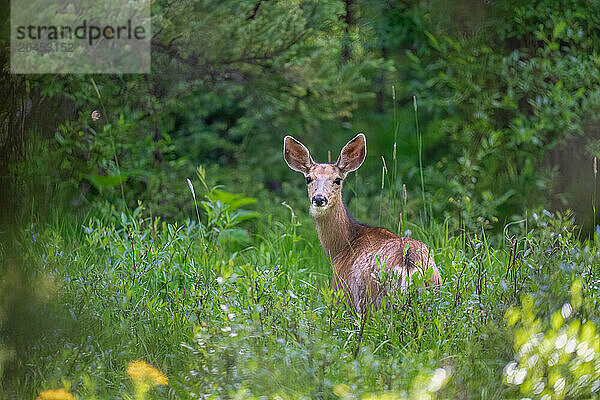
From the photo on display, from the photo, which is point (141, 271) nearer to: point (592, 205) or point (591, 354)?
point (591, 354)

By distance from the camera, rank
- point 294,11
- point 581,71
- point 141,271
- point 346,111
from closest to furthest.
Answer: point 141,271
point 294,11
point 581,71
point 346,111

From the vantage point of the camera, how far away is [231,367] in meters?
2.38

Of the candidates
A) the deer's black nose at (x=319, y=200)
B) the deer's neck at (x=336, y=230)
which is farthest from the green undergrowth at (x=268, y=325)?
the deer's black nose at (x=319, y=200)

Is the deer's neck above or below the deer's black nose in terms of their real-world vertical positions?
below

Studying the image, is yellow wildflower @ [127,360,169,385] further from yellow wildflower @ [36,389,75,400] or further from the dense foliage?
yellow wildflower @ [36,389,75,400]

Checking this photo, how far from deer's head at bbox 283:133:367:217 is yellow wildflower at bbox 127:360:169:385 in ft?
3.13

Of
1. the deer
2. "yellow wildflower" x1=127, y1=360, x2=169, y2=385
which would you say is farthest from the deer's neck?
"yellow wildflower" x1=127, y1=360, x2=169, y2=385

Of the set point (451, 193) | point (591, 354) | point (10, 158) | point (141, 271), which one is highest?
point (10, 158)

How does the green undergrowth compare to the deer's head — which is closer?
the green undergrowth

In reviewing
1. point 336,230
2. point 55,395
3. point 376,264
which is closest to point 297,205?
point 336,230

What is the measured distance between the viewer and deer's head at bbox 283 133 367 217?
3.16 m

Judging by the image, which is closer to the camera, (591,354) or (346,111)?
(591,354)

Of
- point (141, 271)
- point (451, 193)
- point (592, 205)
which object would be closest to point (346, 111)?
point (451, 193)

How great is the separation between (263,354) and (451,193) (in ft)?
8.80
